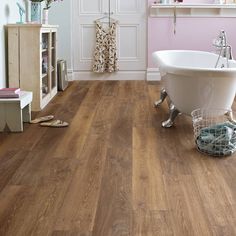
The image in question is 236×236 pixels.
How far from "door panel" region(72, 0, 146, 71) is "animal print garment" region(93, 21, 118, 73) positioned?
0.10 m

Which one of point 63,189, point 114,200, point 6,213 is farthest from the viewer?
point 63,189

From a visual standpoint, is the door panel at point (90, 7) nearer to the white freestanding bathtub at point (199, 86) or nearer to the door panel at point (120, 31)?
the door panel at point (120, 31)

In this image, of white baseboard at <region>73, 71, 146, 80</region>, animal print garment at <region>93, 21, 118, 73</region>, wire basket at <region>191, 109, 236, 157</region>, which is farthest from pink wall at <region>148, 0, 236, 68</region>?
wire basket at <region>191, 109, 236, 157</region>

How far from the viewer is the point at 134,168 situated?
114 inches

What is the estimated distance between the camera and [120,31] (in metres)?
6.90

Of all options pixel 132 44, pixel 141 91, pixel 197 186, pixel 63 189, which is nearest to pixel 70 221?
pixel 63 189

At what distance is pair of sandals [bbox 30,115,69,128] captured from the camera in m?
4.00

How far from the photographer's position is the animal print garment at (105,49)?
6836 millimetres

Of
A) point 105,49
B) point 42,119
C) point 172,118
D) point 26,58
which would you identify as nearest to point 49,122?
point 42,119

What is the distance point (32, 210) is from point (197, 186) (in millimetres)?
946

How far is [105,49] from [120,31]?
0.36 metres

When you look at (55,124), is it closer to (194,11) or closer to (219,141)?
(219,141)

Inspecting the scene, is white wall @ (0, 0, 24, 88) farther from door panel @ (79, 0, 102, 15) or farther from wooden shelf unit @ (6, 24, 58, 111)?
door panel @ (79, 0, 102, 15)

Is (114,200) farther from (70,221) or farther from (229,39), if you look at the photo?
(229,39)
